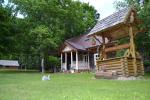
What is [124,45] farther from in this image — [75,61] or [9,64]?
[9,64]

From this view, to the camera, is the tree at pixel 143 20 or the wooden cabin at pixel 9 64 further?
the wooden cabin at pixel 9 64

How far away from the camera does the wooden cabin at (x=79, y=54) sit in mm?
45219

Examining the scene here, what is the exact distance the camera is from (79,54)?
156 ft

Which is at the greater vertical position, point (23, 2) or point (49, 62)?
point (23, 2)

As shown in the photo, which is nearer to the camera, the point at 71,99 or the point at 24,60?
the point at 71,99

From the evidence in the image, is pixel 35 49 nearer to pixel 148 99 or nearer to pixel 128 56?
pixel 128 56

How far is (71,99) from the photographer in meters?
9.94

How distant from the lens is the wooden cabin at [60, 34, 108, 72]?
45219 mm

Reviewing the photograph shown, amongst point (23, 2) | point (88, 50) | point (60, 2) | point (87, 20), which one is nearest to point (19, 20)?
point (23, 2)

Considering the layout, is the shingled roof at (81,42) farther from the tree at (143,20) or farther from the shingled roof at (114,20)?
the shingled roof at (114,20)

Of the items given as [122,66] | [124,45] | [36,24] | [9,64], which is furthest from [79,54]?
[9,64]

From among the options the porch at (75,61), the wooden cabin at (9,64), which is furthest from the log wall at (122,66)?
the wooden cabin at (9,64)

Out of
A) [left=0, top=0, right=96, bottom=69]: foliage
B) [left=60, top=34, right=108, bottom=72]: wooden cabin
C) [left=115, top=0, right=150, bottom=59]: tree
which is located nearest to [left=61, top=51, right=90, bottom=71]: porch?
[left=60, top=34, right=108, bottom=72]: wooden cabin

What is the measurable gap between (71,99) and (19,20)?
37.4 m
